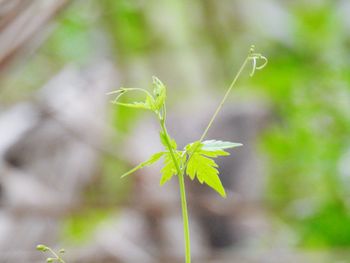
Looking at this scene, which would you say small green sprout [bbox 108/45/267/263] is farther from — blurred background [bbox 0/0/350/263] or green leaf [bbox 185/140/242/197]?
blurred background [bbox 0/0/350/263]

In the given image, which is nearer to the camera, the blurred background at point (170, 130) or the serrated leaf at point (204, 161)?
the serrated leaf at point (204, 161)

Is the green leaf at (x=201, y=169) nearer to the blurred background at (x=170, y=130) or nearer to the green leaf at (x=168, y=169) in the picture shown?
the green leaf at (x=168, y=169)

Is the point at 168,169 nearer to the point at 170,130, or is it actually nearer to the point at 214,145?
the point at 214,145

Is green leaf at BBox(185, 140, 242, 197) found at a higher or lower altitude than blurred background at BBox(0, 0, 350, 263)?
lower

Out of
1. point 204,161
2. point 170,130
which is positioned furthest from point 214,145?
point 170,130

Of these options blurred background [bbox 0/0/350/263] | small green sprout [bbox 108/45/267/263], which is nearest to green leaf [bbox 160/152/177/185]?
small green sprout [bbox 108/45/267/263]

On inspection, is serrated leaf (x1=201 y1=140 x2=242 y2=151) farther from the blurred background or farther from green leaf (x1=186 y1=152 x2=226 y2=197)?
the blurred background

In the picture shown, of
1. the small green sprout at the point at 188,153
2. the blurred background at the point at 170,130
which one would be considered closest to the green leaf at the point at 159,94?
the small green sprout at the point at 188,153

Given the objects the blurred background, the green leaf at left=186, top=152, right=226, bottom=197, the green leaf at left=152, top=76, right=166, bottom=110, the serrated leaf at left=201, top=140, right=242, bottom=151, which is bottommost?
the green leaf at left=186, top=152, right=226, bottom=197

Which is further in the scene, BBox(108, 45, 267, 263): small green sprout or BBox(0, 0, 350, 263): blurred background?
BBox(0, 0, 350, 263): blurred background
